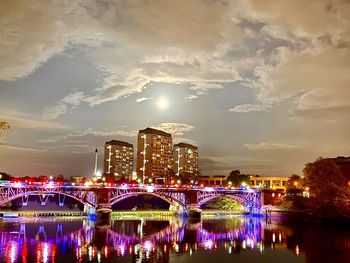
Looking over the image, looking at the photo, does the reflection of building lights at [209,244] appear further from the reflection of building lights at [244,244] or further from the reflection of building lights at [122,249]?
the reflection of building lights at [122,249]

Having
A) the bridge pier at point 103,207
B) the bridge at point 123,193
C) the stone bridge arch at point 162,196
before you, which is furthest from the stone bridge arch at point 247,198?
the bridge pier at point 103,207

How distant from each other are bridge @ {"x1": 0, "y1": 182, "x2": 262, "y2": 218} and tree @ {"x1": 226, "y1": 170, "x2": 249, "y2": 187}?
1744 inches

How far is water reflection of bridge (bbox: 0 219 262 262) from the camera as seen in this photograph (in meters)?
53.7

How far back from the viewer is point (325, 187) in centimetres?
A: 9700

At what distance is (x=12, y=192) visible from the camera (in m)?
88.2

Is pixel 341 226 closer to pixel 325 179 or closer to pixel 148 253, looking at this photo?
pixel 325 179

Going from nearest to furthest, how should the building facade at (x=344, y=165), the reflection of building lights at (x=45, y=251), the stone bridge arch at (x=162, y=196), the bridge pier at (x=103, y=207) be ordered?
the reflection of building lights at (x=45, y=251), the bridge pier at (x=103, y=207), the stone bridge arch at (x=162, y=196), the building facade at (x=344, y=165)

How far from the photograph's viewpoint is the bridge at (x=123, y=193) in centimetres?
8875

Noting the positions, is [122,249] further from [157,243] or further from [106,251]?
[157,243]

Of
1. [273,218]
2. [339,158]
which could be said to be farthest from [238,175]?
[273,218]

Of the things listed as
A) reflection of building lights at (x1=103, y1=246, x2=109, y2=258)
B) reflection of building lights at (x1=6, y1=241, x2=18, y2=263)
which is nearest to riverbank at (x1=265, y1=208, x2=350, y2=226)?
reflection of building lights at (x1=103, y1=246, x2=109, y2=258)

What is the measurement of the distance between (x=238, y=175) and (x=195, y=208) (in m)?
80.2

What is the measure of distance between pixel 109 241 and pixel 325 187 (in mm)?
53173

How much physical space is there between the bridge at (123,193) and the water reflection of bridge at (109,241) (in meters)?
9.99
